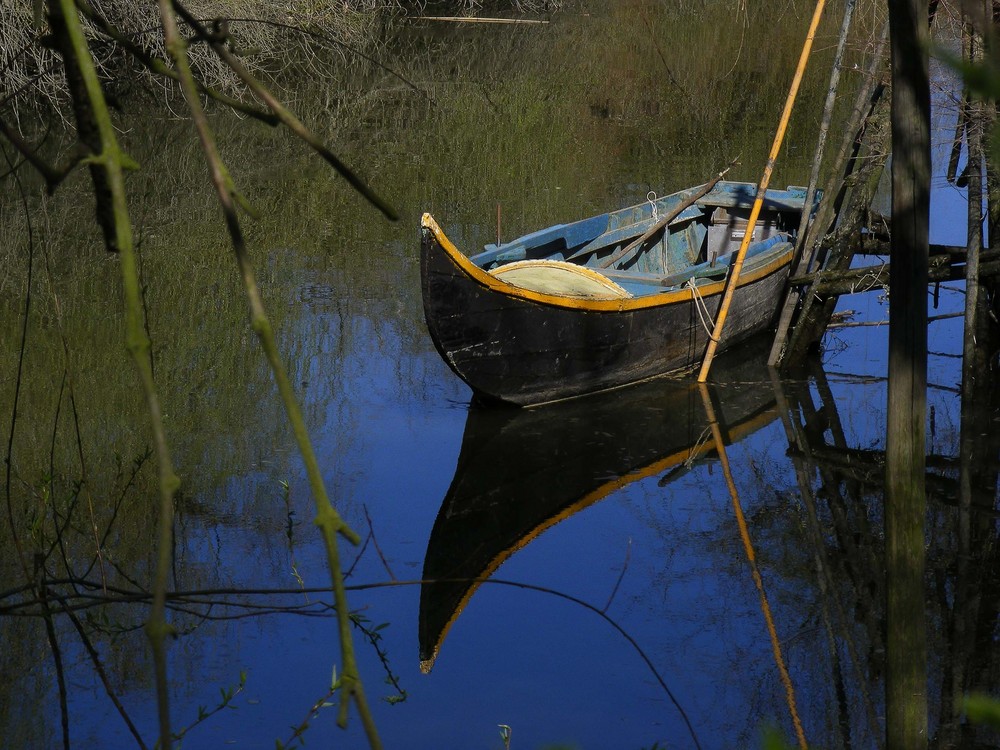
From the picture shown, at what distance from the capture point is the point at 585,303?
8258mm

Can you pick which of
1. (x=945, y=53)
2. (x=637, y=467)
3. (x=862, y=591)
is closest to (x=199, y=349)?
(x=637, y=467)

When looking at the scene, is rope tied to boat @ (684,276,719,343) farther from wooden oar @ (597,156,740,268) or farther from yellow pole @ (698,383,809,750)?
wooden oar @ (597,156,740,268)

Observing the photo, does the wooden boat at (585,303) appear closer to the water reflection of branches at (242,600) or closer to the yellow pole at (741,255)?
the yellow pole at (741,255)

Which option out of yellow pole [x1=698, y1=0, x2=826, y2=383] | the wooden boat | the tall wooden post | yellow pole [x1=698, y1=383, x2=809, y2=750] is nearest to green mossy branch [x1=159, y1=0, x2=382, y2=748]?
the tall wooden post

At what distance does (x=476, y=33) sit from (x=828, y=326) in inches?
662

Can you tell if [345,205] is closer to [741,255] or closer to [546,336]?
[741,255]

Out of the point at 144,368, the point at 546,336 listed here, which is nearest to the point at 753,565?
the point at 546,336

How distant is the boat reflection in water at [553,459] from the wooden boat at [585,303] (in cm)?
24

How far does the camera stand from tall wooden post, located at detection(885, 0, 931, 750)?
239cm

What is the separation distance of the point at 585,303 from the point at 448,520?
6.79 feet

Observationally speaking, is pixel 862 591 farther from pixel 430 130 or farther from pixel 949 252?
pixel 430 130

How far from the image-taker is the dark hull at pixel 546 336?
7758 millimetres

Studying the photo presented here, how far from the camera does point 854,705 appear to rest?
4.93m

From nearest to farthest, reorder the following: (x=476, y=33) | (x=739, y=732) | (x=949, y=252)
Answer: (x=739, y=732) < (x=949, y=252) < (x=476, y=33)
